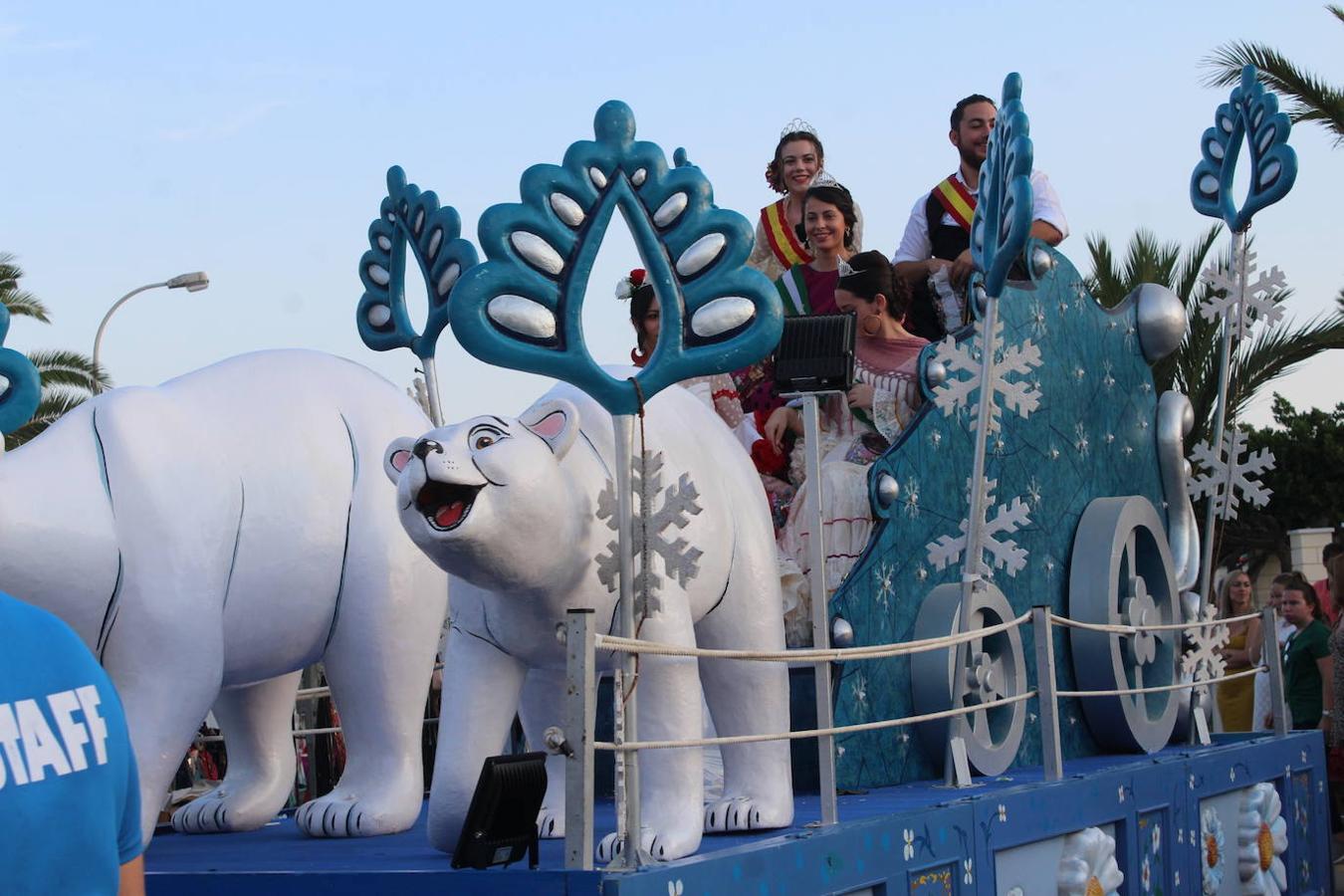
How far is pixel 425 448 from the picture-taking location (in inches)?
137

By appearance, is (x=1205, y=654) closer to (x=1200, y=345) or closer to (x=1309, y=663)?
(x=1309, y=663)

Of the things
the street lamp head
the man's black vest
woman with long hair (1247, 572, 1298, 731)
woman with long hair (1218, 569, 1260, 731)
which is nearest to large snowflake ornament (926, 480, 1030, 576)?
the man's black vest

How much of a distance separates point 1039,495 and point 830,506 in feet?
3.12

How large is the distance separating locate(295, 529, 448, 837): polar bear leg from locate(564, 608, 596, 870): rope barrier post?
52.6 inches

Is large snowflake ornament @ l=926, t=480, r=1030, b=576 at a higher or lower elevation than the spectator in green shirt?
higher

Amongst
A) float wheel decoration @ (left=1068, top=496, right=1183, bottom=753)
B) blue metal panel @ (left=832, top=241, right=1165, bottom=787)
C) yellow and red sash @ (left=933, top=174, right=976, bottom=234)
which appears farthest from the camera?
yellow and red sash @ (left=933, top=174, right=976, bottom=234)

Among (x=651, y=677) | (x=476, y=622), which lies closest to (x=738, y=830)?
(x=651, y=677)

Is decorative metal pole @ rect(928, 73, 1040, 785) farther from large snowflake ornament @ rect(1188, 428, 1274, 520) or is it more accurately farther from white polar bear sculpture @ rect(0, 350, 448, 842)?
large snowflake ornament @ rect(1188, 428, 1274, 520)

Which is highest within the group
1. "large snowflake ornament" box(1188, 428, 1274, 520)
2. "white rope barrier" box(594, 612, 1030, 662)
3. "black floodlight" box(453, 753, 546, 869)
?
"large snowflake ornament" box(1188, 428, 1274, 520)

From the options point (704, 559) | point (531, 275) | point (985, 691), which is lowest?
point (985, 691)

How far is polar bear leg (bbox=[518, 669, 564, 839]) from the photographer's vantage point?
418 centimetres

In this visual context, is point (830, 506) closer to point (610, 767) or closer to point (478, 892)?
point (610, 767)

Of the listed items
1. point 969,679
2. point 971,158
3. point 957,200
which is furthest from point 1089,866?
point 971,158

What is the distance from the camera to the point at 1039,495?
20.3 feet
